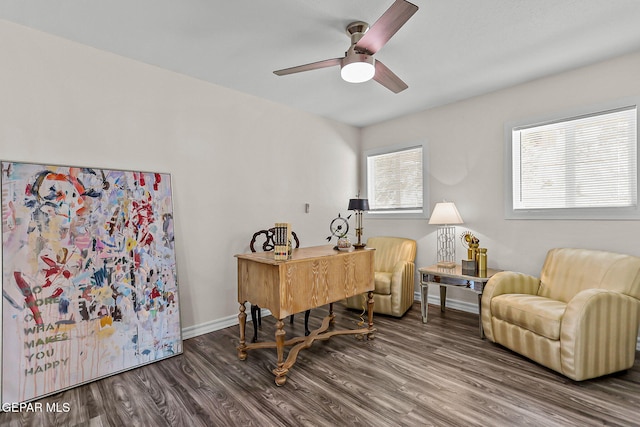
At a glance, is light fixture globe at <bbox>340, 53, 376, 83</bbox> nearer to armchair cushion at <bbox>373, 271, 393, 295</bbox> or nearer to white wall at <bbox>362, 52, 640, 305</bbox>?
white wall at <bbox>362, 52, 640, 305</bbox>

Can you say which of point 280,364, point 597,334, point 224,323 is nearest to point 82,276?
point 224,323

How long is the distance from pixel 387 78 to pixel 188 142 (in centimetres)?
202

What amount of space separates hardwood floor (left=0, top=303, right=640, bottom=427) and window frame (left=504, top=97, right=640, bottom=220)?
4.25ft

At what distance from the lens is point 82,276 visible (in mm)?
2371

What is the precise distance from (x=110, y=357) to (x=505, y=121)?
4488 mm

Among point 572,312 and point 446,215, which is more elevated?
point 446,215

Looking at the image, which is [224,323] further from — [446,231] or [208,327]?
[446,231]

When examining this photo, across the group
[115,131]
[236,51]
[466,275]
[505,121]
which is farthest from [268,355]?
[505,121]

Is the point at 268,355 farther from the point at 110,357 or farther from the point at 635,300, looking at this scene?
the point at 635,300

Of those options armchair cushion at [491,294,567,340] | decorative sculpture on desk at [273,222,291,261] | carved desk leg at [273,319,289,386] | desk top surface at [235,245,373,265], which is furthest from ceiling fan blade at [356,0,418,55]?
armchair cushion at [491,294,567,340]

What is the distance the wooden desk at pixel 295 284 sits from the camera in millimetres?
2256

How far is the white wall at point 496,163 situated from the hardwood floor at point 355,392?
1156 millimetres

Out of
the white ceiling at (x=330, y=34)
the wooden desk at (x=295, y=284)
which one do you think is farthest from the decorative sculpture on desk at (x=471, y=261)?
the white ceiling at (x=330, y=34)

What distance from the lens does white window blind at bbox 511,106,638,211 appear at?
283cm
